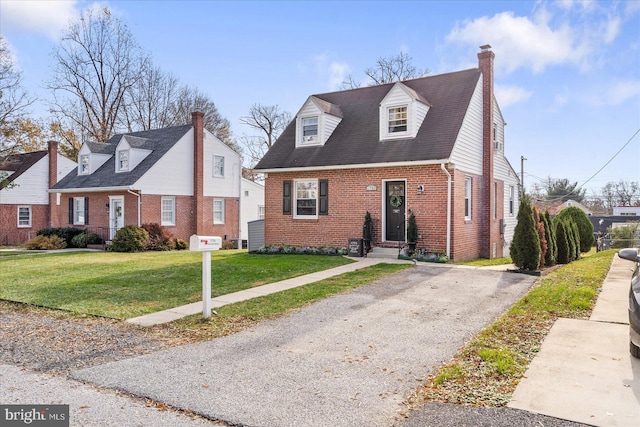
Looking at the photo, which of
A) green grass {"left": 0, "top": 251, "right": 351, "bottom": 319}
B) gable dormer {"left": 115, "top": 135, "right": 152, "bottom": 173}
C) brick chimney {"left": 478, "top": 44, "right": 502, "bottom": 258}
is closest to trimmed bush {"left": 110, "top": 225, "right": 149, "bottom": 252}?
gable dormer {"left": 115, "top": 135, "right": 152, "bottom": 173}

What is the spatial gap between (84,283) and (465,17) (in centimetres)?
1359

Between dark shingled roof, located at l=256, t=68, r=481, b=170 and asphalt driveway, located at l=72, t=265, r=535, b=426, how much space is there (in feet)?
25.0

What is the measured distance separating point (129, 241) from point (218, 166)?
8.65 metres

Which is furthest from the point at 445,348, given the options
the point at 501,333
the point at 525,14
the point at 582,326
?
the point at 525,14

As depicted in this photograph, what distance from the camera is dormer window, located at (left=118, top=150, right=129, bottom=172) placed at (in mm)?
25016

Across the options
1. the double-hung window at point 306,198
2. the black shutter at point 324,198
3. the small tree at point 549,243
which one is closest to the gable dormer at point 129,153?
the double-hung window at point 306,198

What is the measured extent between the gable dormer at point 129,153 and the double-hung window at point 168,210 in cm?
259

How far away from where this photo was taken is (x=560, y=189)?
58438 mm

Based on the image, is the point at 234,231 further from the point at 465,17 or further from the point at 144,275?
the point at 465,17

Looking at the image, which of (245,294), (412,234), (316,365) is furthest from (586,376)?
(412,234)

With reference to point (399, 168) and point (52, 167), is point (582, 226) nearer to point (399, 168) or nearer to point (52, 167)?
point (399, 168)

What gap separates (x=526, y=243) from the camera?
11234 mm

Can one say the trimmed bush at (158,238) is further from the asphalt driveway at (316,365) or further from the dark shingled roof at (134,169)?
the asphalt driveway at (316,365)

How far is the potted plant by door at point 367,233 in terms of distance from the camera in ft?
49.6
